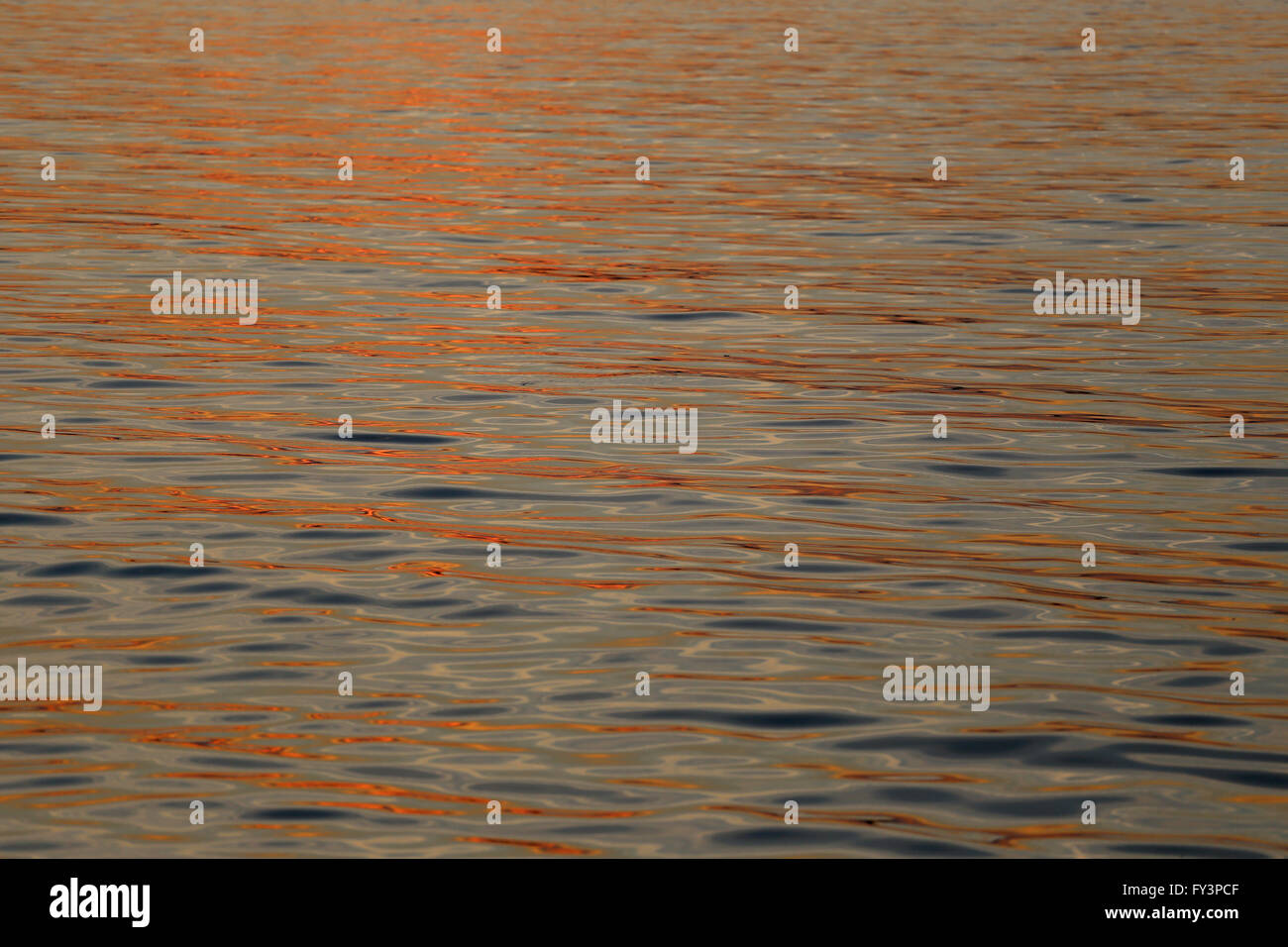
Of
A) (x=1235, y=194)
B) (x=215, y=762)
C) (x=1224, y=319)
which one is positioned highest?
(x=1235, y=194)

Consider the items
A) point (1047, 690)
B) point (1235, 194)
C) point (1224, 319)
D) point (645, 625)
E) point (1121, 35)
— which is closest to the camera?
point (1047, 690)

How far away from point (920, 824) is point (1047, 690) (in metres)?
1.78

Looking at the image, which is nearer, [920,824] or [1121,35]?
[920,824]

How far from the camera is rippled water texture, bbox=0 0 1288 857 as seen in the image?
28.6 ft

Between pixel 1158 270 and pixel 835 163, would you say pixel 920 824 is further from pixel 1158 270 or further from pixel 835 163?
pixel 835 163

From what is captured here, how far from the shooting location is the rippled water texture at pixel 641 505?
8719 mm

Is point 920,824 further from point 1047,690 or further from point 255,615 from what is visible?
point 255,615

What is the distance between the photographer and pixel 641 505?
1294 cm

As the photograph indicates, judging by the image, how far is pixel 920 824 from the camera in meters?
8.34

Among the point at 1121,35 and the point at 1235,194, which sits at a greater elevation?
the point at 1121,35
